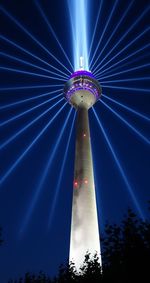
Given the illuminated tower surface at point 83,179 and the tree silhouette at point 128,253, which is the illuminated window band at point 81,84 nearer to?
the illuminated tower surface at point 83,179

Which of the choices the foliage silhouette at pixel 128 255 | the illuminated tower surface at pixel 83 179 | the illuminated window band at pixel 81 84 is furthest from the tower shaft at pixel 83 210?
the foliage silhouette at pixel 128 255

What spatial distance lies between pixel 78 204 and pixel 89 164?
755 centimetres

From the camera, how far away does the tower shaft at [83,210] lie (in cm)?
4588

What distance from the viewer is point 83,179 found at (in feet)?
170

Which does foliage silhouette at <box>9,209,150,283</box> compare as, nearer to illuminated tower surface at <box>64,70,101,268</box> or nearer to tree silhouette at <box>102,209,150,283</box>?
tree silhouette at <box>102,209,150,283</box>

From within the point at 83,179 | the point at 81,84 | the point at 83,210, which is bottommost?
the point at 83,210

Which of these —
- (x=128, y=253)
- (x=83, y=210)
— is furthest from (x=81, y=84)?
(x=128, y=253)

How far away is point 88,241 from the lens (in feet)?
151

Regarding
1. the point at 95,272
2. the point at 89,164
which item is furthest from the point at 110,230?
the point at 89,164

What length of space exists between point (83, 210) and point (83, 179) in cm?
525

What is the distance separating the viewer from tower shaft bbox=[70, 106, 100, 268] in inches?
1806

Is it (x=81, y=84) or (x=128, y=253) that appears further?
(x=81, y=84)

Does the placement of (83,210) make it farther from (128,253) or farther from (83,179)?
(128,253)

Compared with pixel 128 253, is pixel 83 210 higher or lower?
higher
